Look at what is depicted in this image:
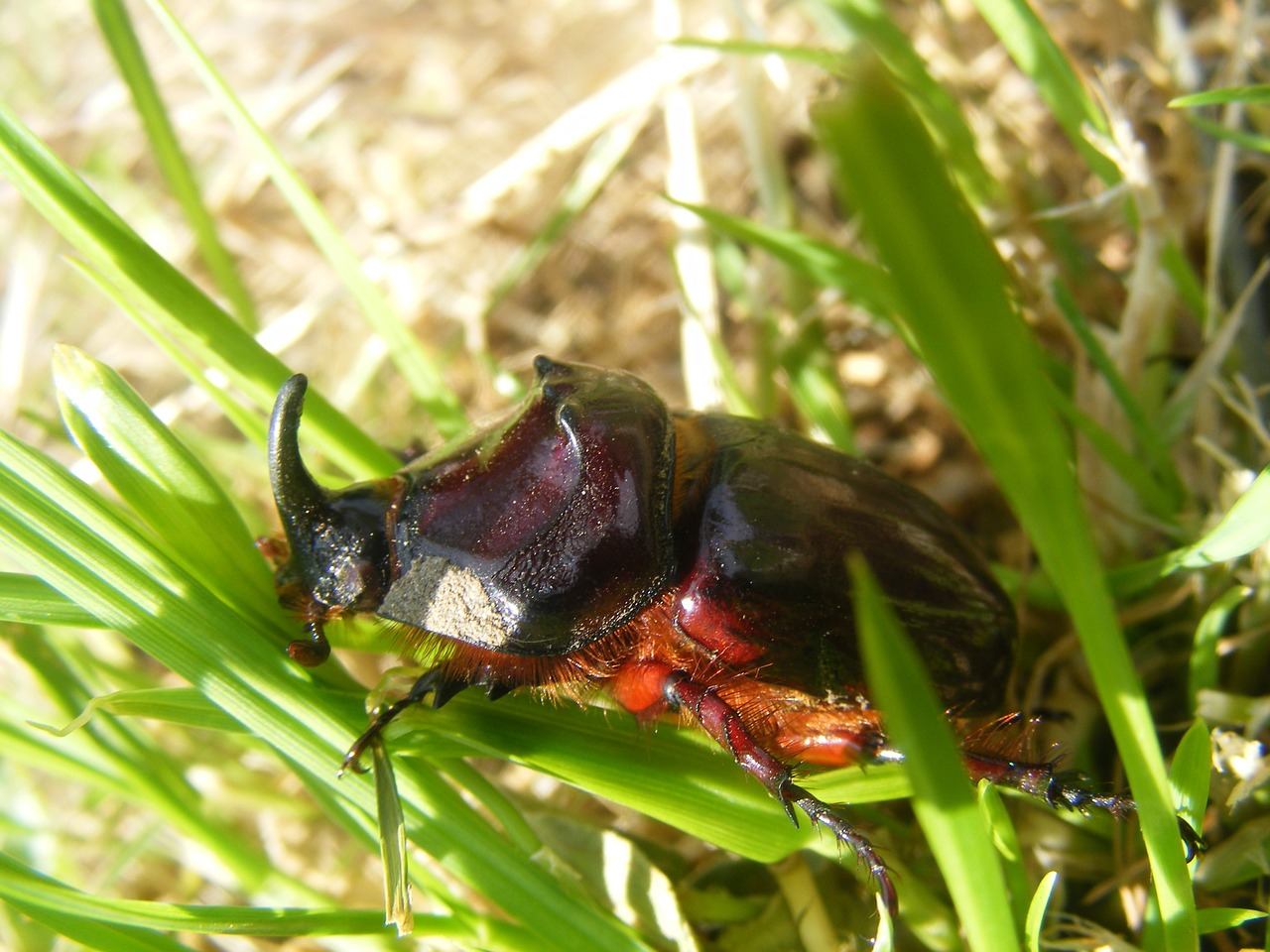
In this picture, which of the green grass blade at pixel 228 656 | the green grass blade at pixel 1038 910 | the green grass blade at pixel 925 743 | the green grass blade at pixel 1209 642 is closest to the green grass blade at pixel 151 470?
the green grass blade at pixel 228 656

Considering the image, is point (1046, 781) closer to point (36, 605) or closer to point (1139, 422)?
point (1139, 422)

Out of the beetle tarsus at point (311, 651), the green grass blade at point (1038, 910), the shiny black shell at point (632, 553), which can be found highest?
the beetle tarsus at point (311, 651)

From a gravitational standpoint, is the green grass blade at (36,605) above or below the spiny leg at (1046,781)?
above

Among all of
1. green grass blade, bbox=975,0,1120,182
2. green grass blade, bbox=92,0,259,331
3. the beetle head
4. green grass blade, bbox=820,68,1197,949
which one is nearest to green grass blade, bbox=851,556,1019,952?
green grass blade, bbox=820,68,1197,949

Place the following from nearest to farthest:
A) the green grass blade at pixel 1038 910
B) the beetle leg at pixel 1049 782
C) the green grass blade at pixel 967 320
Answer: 1. the green grass blade at pixel 967 320
2. the green grass blade at pixel 1038 910
3. the beetle leg at pixel 1049 782

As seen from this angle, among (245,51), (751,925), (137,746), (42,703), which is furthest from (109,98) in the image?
(751,925)

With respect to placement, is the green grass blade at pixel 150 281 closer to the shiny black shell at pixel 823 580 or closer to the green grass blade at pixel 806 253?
the shiny black shell at pixel 823 580
